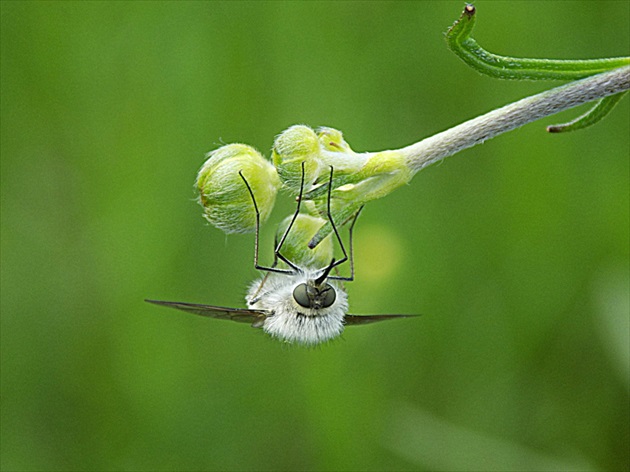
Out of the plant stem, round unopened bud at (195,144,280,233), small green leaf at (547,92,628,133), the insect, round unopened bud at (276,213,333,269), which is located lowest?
the insect

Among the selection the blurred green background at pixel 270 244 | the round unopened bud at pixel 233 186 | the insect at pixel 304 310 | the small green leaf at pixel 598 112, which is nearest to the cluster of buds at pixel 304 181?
the round unopened bud at pixel 233 186

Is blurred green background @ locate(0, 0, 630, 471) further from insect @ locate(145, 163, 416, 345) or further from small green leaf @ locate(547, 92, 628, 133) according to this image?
small green leaf @ locate(547, 92, 628, 133)

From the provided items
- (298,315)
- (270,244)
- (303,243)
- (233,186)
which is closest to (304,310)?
(298,315)

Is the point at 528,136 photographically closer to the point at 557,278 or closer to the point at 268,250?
the point at 557,278

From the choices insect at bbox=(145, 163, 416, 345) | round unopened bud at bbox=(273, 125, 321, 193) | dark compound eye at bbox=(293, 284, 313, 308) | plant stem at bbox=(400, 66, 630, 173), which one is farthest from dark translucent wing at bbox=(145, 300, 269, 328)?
plant stem at bbox=(400, 66, 630, 173)

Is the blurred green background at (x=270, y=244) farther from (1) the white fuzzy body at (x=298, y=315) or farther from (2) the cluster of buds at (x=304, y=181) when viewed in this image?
(2) the cluster of buds at (x=304, y=181)
